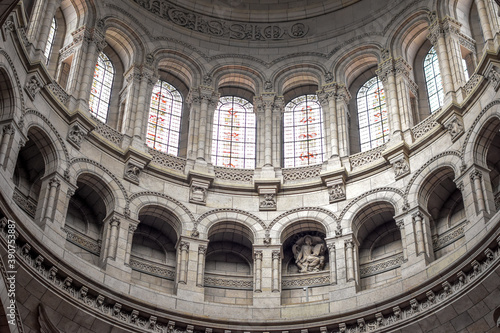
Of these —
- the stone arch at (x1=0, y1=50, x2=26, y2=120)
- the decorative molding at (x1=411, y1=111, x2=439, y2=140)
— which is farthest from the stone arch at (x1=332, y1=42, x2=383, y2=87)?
the stone arch at (x1=0, y1=50, x2=26, y2=120)

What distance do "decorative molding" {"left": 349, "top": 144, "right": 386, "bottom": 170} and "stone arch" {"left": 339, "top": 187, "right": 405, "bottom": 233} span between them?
167cm

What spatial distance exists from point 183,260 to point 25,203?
594 cm

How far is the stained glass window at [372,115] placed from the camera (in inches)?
1341

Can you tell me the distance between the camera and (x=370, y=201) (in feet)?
101

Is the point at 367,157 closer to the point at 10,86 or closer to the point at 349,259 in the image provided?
the point at 349,259

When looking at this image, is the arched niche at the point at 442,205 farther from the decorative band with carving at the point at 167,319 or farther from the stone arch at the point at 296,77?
the stone arch at the point at 296,77

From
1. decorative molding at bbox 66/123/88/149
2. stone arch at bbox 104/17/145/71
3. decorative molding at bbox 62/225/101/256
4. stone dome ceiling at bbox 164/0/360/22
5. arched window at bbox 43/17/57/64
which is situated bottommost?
decorative molding at bbox 62/225/101/256

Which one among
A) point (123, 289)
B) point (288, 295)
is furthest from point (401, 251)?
point (123, 289)

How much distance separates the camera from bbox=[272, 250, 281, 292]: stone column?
2981 cm

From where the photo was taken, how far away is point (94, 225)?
99.0ft

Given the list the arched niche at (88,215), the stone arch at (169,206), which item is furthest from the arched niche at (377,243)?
the arched niche at (88,215)

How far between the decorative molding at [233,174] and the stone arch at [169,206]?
96.1 inches

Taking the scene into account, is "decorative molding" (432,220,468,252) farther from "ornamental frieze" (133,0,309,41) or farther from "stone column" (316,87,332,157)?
"ornamental frieze" (133,0,309,41)

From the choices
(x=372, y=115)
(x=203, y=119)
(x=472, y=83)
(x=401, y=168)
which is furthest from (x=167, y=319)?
(x=472, y=83)
